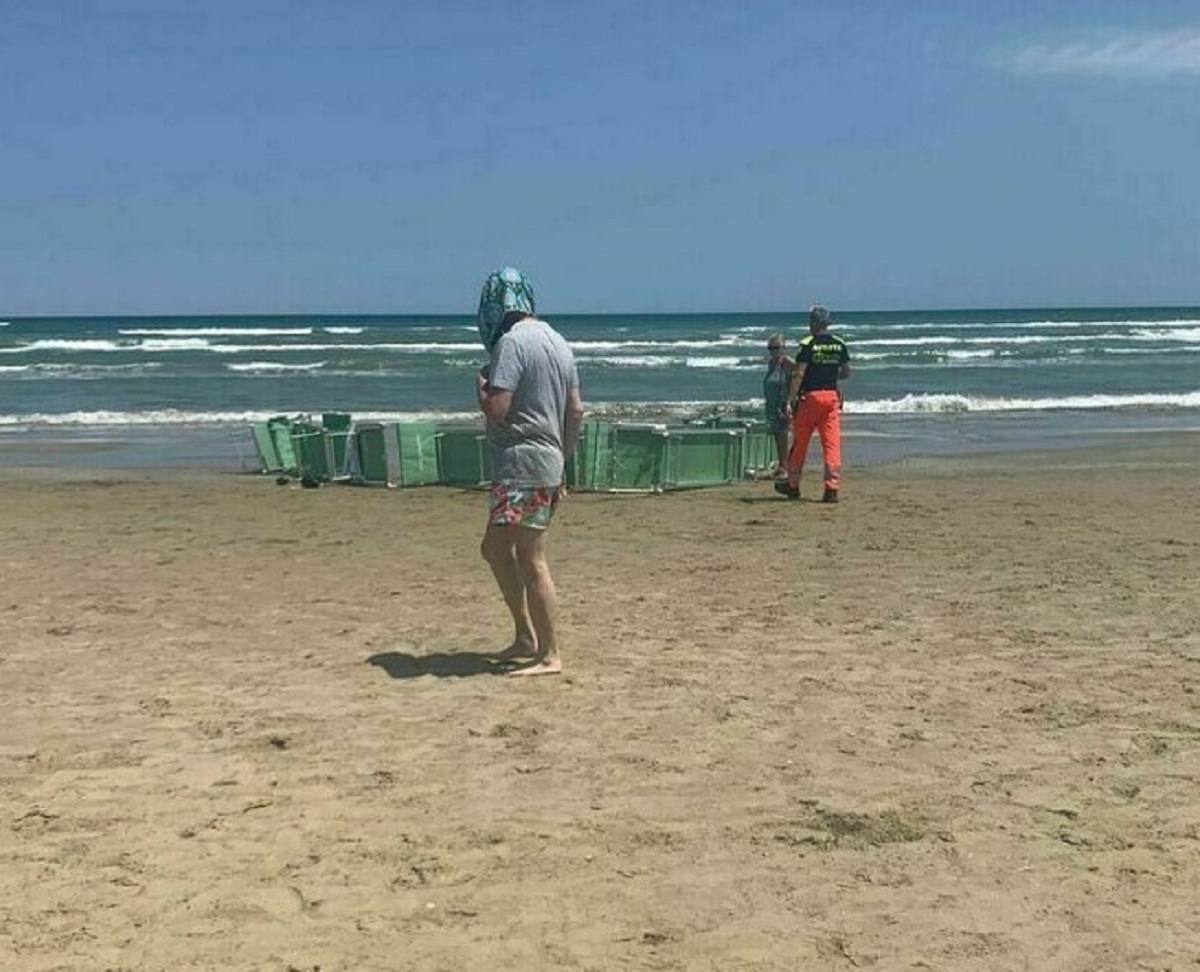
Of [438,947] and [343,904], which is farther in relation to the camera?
[343,904]

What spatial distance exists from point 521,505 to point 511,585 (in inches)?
17.9

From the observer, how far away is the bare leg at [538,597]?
5.48 metres

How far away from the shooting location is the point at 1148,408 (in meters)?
25.5

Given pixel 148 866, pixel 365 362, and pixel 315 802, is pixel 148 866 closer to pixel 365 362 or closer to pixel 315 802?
pixel 315 802

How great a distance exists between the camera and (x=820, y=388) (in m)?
11.0

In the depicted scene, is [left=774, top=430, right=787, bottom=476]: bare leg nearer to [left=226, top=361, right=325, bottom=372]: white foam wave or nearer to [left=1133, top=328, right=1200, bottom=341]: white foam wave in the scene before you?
[left=226, top=361, right=325, bottom=372]: white foam wave

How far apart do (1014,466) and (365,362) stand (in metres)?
29.5

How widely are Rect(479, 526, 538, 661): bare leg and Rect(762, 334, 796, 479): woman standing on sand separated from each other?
7.14 metres

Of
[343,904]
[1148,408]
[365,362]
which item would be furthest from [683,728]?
[365,362]

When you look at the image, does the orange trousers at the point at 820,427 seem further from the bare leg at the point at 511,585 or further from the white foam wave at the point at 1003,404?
the white foam wave at the point at 1003,404

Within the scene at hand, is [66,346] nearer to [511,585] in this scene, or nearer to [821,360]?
[821,360]

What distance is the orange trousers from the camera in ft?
36.0

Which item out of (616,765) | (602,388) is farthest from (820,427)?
(602,388)

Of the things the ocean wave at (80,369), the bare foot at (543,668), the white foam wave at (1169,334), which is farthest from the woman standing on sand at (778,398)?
the white foam wave at (1169,334)
